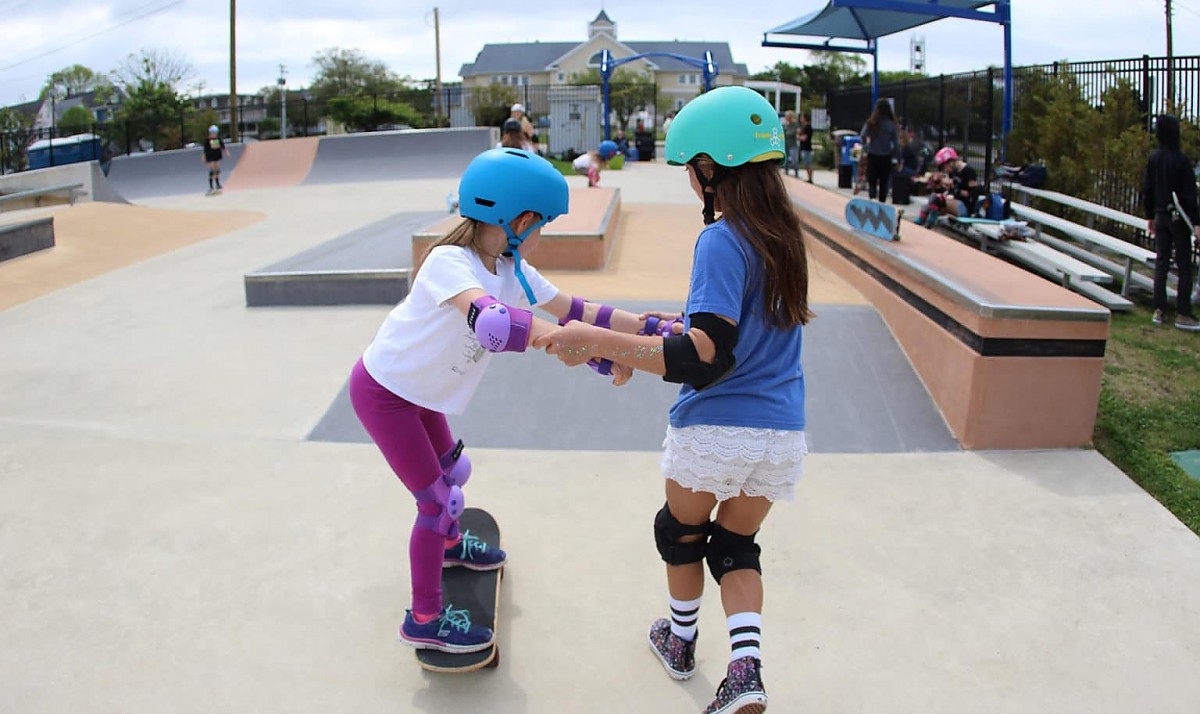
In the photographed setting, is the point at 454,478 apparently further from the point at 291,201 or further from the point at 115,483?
the point at 291,201

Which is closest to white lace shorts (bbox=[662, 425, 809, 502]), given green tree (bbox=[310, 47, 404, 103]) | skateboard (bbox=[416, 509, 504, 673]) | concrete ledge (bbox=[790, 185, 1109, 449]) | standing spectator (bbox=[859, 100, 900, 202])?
skateboard (bbox=[416, 509, 504, 673])

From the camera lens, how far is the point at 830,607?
3.42 metres

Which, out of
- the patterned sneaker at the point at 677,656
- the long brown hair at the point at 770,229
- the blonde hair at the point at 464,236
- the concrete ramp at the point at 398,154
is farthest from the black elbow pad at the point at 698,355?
the concrete ramp at the point at 398,154

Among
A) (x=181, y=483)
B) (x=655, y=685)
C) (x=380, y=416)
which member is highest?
(x=380, y=416)

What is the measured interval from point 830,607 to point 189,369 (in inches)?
190

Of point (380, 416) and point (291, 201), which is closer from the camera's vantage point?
point (380, 416)

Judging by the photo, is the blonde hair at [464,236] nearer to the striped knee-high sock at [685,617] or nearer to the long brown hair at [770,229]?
the long brown hair at [770,229]

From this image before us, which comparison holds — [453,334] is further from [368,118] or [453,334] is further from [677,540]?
[368,118]

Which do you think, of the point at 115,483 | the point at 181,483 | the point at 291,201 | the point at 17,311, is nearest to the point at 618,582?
the point at 181,483

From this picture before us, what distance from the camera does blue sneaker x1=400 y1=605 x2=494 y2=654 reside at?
2.95m

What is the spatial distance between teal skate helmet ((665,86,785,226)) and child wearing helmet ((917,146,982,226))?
9.20 metres

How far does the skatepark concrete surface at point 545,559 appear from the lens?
2947mm

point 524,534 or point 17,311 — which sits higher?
point 17,311

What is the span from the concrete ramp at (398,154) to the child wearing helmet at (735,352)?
841 inches
